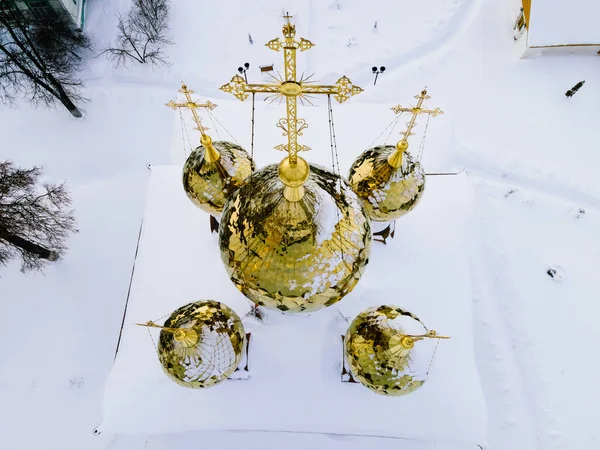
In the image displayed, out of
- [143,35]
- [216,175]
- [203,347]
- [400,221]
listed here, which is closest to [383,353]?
[203,347]

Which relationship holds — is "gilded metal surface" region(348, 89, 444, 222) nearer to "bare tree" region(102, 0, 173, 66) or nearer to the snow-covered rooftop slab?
the snow-covered rooftop slab

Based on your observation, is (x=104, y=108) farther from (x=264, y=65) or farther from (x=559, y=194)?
(x=559, y=194)

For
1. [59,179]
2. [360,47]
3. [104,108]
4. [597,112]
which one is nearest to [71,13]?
[104,108]

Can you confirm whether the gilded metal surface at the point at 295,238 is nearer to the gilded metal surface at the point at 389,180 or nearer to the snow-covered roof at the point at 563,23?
the gilded metal surface at the point at 389,180

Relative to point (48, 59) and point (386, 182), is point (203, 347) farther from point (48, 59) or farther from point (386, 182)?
point (48, 59)

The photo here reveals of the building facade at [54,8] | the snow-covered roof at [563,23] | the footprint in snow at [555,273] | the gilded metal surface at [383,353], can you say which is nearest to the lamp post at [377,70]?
the snow-covered roof at [563,23]

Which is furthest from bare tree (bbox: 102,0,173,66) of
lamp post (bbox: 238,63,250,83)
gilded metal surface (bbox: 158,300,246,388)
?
gilded metal surface (bbox: 158,300,246,388)
